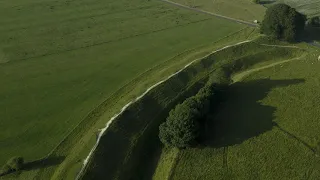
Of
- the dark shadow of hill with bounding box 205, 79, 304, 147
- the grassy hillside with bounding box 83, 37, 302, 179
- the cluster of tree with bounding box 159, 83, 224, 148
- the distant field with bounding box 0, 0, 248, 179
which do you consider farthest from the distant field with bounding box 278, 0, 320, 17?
the cluster of tree with bounding box 159, 83, 224, 148

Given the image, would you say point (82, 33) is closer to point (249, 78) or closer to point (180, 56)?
point (180, 56)

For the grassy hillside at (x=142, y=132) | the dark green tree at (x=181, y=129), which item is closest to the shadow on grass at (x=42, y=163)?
the grassy hillside at (x=142, y=132)

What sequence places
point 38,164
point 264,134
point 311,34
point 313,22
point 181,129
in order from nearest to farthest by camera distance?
point 38,164 < point 181,129 < point 264,134 < point 311,34 < point 313,22

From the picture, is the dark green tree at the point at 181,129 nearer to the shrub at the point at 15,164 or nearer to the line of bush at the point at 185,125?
the line of bush at the point at 185,125

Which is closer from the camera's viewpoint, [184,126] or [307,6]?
→ [184,126]

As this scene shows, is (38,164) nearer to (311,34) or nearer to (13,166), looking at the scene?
(13,166)

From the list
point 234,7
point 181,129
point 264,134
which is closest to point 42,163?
point 181,129
